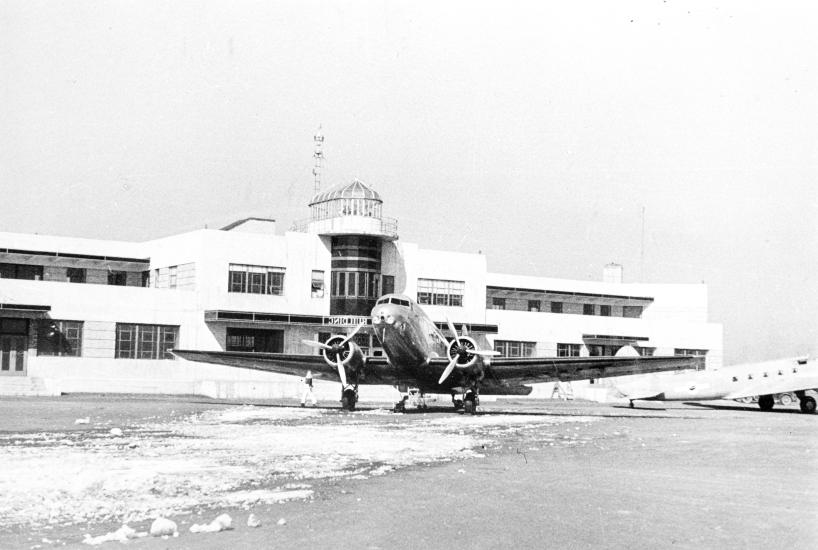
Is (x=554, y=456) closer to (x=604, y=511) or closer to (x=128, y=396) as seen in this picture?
(x=604, y=511)

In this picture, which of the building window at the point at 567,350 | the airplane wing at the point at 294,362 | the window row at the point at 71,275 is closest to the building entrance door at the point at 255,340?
the window row at the point at 71,275

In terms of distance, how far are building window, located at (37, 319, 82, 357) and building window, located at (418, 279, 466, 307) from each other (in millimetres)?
26054

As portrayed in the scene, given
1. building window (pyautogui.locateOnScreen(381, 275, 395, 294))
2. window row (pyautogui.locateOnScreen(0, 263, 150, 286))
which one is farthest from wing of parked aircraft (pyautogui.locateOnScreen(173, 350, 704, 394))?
window row (pyautogui.locateOnScreen(0, 263, 150, 286))

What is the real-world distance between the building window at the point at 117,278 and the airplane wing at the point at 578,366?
39.6 meters

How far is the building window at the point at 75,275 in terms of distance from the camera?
67000mm

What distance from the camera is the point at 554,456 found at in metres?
18.9

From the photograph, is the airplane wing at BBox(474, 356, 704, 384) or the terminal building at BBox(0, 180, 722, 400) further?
the terminal building at BBox(0, 180, 722, 400)

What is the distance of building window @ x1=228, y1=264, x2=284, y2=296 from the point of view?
63094 mm

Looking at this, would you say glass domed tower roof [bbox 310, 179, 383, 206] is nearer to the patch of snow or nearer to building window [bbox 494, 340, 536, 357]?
building window [bbox 494, 340, 536, 357]

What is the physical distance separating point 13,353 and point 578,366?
3840 cm

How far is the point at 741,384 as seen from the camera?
150ft

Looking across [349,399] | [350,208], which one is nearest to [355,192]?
[350,208]

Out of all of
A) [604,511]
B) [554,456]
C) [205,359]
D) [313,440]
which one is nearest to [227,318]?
[205,359]

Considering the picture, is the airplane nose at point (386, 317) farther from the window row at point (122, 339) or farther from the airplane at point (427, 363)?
the window row at point (122, 339)
